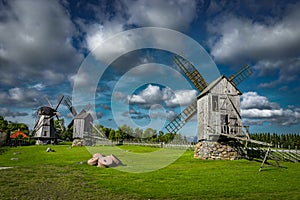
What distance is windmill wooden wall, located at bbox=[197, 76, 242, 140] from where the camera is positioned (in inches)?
885

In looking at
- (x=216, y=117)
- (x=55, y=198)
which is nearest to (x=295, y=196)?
(x=55, y=198)

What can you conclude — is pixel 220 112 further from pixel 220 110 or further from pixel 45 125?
pixel 45 125

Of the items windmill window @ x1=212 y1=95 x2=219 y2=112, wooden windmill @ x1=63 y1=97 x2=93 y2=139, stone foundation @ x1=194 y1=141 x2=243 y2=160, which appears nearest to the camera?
stone foundation @ x1=194 y1=141 x2=243 y2=160

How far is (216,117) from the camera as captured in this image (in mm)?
22703

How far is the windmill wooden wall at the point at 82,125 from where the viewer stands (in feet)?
151

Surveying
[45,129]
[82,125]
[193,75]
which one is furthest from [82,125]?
[193,75]

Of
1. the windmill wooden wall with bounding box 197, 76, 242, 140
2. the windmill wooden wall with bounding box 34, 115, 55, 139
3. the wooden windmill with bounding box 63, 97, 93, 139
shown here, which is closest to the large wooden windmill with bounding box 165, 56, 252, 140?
the windmill wooden wall with bounding box 197, 76, 242, 140

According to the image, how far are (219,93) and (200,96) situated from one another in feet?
7.89

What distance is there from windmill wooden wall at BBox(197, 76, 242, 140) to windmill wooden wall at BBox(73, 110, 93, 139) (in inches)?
1127

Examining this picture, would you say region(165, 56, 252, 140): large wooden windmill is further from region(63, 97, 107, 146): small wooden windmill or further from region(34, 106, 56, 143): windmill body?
region(34, 106, 56, 143): windmill body

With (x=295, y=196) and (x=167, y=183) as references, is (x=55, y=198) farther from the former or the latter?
(x=295, y=196)

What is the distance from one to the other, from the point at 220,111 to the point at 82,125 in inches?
1220

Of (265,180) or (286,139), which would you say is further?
(286,139)

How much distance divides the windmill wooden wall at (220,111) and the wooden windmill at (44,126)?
36.8m
